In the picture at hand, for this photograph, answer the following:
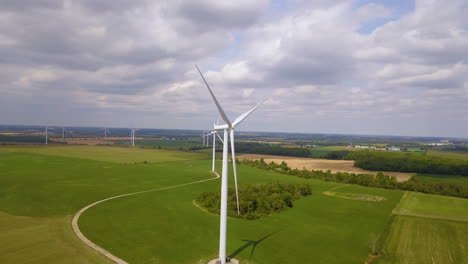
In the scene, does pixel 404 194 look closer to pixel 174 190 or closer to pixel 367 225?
pixel 367 225

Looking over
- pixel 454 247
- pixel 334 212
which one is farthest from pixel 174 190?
pixel 454 247

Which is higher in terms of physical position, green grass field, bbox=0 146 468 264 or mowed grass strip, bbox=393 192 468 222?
green grass field, bbox=0 146 468 264

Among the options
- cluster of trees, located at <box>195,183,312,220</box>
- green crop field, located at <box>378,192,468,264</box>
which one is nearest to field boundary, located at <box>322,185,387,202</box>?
green crop field, located at <box>378,192,468,264</box>

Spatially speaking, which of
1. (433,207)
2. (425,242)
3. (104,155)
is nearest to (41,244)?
(425,242)

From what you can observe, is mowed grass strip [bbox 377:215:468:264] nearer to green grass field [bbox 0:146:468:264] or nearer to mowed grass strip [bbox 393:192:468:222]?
green grass field [bbox 0:146:468:264]

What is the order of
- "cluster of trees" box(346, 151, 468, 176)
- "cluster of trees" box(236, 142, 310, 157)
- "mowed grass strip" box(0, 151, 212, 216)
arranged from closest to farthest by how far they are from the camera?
1. "mowed grass strip" box(0, 151, 212, 216)
2. "cluster of trees" box(346, 151, 468, 176)
3. "cluster of trees" box(236, 142, 310, 157)

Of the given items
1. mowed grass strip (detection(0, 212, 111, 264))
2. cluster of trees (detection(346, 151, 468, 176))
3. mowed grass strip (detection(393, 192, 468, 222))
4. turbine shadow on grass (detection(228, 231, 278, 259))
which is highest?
cluster of trees (detection(346, 151, 468, 176))

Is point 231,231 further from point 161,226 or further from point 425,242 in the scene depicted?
point 425,242
